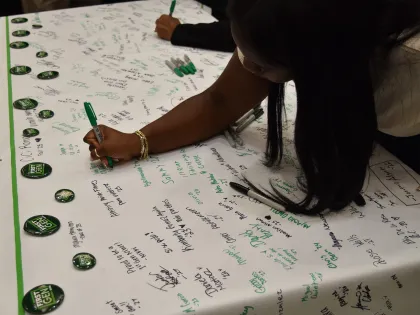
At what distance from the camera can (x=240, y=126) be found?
3.19ft

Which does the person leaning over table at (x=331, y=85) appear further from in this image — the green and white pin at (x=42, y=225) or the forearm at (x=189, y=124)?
the green and white pin at (x=42, y=225)

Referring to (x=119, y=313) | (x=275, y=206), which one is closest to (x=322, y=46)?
(x=275, y=206)

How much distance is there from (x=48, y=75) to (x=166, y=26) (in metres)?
0.35

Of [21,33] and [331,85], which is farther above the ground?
[331,85]

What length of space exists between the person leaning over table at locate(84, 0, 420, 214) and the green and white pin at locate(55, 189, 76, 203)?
94 millimetres

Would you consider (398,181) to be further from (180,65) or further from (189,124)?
(180,65)

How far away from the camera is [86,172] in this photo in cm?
83

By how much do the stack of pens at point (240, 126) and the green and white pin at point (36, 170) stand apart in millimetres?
323

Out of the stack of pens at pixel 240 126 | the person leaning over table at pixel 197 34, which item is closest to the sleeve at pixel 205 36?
the person leaning over table at pixel 197 34

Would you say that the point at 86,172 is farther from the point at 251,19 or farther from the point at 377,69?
the point at 377,69

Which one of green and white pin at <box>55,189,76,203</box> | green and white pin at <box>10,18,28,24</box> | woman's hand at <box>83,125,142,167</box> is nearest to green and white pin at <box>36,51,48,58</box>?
green and white pin at <box>10,18,28,24</box>

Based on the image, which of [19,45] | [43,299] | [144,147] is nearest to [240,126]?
[144,147]

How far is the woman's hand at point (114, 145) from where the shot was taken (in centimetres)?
84

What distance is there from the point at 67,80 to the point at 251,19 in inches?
23.8
